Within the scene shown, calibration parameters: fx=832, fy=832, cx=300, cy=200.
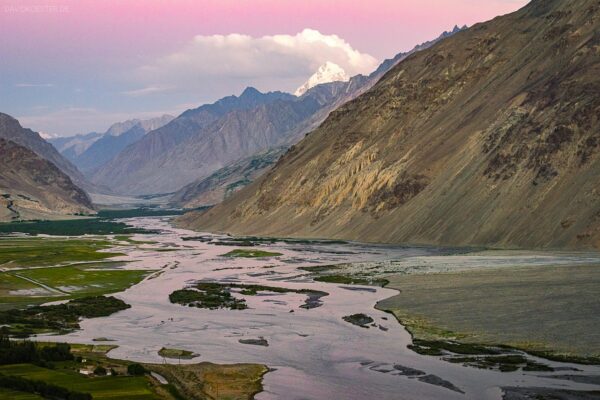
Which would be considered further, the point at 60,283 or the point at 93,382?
the point at 60,283

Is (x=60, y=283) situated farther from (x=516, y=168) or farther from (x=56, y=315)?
(x=516, y=168)

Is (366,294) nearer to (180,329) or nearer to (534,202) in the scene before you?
(180,329)

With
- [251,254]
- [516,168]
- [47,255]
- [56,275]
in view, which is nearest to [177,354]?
[56,275]

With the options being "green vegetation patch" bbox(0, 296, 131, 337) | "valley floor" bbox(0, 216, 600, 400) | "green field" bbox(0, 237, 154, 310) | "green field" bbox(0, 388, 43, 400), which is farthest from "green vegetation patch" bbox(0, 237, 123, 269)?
"green field" bbox(0, 388, 43, 400)

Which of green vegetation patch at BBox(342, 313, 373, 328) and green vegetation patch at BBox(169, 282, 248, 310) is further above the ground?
green vegetation patch at BBox(342, 313, 373, 328)

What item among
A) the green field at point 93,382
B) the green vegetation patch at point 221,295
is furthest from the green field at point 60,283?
the green field at point 93,382

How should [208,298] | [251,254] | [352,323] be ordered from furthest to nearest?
[251,254] < [208,298] < [352,323]

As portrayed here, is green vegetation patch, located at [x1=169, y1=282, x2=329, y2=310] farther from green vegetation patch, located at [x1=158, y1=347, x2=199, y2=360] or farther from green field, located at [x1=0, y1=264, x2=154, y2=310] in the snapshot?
green vegetation patch, located at [x1=158, y1=347, x2=199, y2=360]
